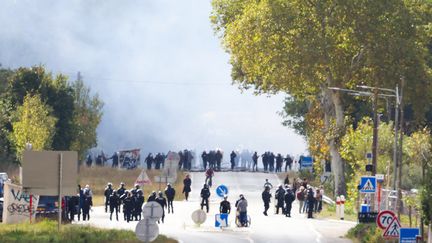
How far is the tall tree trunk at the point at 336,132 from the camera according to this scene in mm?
88938

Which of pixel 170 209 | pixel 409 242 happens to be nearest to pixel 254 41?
pixel 170 209

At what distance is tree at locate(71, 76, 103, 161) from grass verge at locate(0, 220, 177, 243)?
206ft

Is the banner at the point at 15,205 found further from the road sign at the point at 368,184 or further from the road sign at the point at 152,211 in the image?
the road sign at the point at 152,211

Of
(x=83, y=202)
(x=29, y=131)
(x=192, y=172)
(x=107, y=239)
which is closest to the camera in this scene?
(x=107, y=239)

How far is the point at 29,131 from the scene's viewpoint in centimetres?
9538

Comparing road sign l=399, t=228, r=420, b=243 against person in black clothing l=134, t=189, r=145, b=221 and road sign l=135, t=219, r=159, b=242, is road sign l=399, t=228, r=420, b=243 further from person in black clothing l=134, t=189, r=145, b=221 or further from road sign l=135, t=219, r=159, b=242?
person in black clothing l=134, t=189, r=145, b=221

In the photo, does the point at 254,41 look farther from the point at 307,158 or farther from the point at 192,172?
the point at 192,172

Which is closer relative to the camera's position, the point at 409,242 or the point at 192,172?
the point at 409,242

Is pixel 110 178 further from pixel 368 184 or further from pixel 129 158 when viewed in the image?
pixel 368 184

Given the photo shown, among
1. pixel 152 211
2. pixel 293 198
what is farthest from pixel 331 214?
pixel 152 211

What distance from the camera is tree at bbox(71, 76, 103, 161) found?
118500mm

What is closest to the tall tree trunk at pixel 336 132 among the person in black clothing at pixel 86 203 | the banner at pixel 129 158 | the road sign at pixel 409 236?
the person in black clothing at pixel 86 203

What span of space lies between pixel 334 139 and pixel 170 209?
18634 mm

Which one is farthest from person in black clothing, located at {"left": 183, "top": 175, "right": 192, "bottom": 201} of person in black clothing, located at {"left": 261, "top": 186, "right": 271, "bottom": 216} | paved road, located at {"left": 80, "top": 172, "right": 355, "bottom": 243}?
person in black clothing, located at {"left": 261, "top": 186, "right": 271, "bottom": 216}
